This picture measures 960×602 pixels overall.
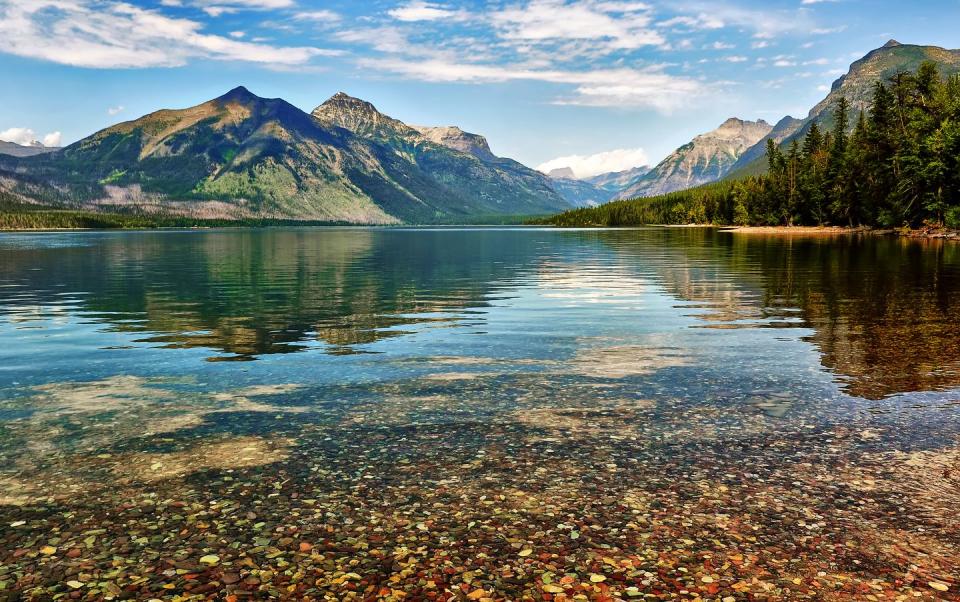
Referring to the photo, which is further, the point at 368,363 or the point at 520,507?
the point at 368,363

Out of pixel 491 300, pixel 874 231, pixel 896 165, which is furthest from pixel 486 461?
pixel 874 231

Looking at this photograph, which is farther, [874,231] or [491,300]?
[874,231]

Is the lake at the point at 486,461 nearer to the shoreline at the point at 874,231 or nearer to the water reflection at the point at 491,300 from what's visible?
the water reflection at the point at 491,300

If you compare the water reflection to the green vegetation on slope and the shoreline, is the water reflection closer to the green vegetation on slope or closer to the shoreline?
the green vegetation on slope

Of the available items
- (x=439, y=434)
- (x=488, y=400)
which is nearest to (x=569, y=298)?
(x=488, y=400)

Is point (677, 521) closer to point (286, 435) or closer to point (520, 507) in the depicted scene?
point (520, 507)

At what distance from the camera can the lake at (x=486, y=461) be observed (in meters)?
10.4

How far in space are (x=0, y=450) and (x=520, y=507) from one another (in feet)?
41.8

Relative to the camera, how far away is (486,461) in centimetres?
1504

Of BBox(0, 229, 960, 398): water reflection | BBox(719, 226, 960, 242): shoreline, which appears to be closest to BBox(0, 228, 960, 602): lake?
BBox(0, 229, 960, 398): water reflection

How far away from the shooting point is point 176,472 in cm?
1455

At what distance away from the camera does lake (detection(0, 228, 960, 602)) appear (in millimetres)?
10438

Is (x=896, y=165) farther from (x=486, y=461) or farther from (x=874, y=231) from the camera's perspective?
(x=486, y=461)

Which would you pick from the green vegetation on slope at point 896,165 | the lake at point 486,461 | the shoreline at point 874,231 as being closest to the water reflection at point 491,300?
the lake at point 486,461
